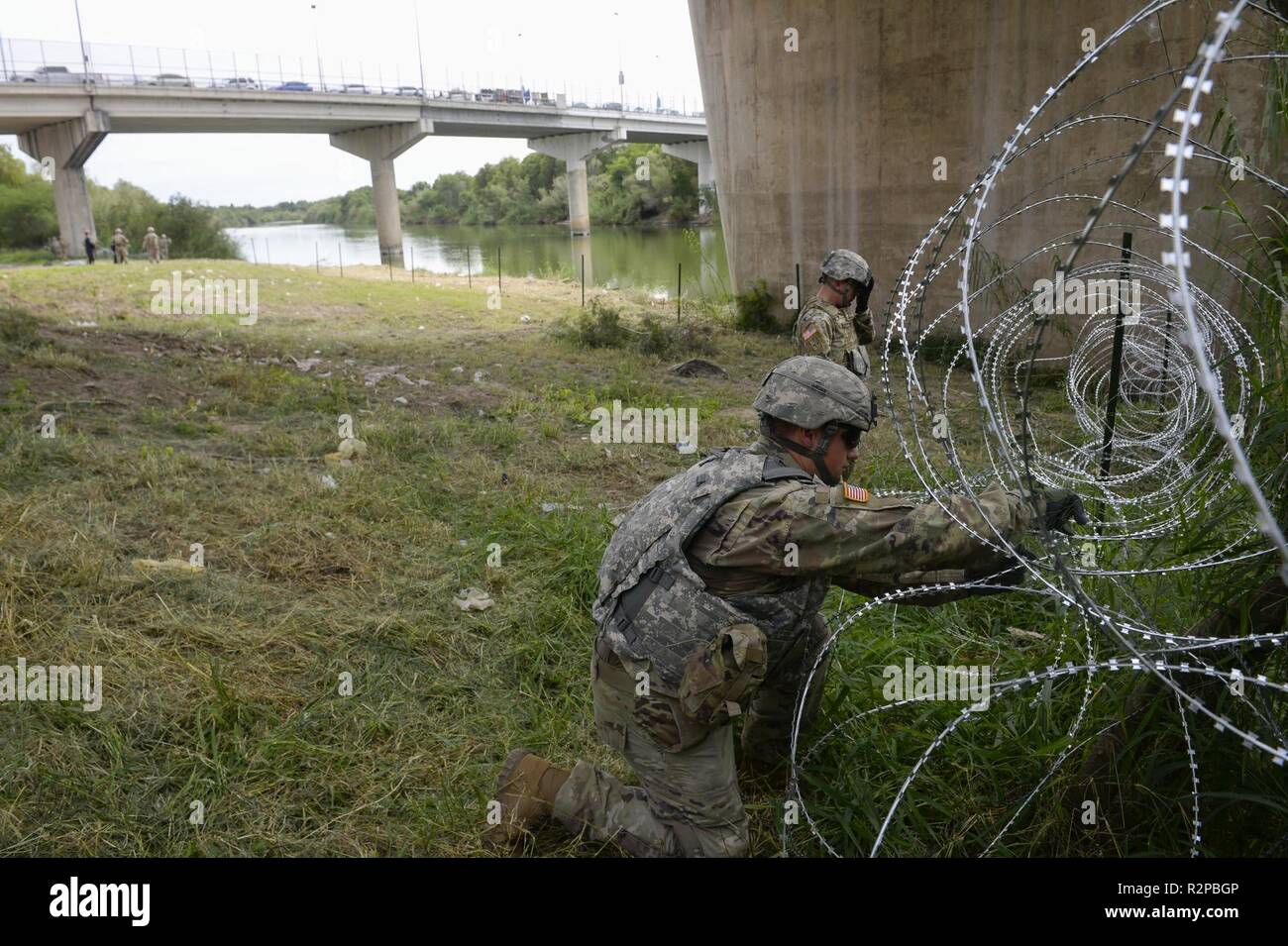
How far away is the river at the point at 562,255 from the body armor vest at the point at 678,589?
50.0 ft

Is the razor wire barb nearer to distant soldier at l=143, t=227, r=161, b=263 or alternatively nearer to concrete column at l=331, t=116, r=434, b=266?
A: distant soldier at l=143, t=227, r=161, b=263

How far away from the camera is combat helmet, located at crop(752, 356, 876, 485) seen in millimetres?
2695

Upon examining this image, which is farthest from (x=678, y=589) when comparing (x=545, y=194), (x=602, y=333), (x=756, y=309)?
(x=545, y=194)

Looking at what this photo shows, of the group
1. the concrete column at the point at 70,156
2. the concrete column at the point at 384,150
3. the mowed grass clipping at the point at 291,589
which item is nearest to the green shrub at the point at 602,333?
the mowed grass clipping at the point at 291,589

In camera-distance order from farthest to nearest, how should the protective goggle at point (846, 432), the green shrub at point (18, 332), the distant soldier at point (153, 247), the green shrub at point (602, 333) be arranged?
1. the distant soldier at point (153, 247)
2. the green shrub at point (602, 333)
3. the green shrub at point (18, 332)
4. the protective goggle at point (846, 432)

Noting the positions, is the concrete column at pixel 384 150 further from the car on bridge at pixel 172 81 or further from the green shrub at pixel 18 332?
the green shrub at pixel 18 332

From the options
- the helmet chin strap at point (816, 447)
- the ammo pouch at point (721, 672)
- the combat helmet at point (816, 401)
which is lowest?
the ammo pouch at point (721, 672)

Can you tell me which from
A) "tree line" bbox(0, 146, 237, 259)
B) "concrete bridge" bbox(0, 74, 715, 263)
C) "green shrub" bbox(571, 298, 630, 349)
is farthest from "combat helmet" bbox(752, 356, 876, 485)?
"tree line" bbox(0, 146, 237, 259)

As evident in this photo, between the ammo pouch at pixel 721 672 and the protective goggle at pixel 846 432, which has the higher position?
the protective goggle at pixel 846 432

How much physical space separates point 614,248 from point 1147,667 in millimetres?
39785

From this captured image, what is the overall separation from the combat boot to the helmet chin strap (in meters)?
1.20

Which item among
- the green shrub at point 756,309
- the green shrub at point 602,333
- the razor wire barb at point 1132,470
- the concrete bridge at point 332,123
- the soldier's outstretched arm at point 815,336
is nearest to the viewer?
the razor wire barb at point 1132,470

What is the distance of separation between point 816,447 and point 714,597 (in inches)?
21.2

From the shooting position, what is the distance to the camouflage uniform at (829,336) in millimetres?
5305
